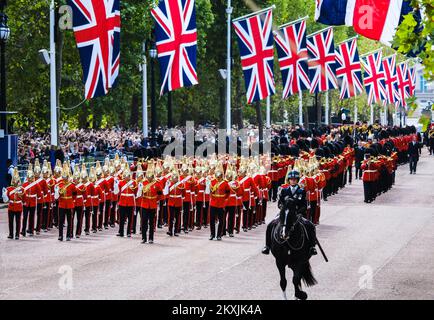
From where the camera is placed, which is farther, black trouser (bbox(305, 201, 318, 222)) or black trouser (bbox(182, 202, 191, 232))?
black trouser (bbox(305, 201, 318, 222))

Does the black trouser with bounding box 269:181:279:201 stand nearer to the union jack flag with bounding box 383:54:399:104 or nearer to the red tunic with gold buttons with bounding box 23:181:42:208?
the red tunic with gold buttons with bounding box 23:181:42:208

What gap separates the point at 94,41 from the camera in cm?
3186

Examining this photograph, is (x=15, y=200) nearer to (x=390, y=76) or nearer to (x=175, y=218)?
(x=175, y=218)

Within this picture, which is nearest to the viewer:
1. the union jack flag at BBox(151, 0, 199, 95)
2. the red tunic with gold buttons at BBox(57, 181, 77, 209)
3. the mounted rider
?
the mounted rider

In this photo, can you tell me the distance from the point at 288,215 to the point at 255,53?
25.4 metres

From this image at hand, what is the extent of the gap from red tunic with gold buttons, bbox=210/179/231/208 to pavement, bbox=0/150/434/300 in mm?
835

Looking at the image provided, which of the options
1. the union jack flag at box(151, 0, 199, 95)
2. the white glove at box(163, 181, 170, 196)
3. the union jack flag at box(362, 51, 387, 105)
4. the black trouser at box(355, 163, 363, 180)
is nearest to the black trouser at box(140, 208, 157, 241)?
the white glove at box(163, 181, 170, 196)

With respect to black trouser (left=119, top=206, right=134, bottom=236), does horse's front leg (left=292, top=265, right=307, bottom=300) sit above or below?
below

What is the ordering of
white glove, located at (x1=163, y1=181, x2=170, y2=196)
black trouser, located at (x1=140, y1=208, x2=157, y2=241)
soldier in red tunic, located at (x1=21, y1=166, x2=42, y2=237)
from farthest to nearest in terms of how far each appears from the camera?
soldier in red tunic, located at (x1=21, y1=166, x2=42, y2=237) → white glove, located at (x1=163, y1=181, x2=170, y2=196) → black trouser, located at (x1=140, y1=208, x2=157, y2=241)

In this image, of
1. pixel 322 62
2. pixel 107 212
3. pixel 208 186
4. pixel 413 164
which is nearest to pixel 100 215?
pixel 107 212

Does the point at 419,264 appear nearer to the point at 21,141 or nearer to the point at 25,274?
the point at 25,274

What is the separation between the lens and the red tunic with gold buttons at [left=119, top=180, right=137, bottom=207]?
25.0m

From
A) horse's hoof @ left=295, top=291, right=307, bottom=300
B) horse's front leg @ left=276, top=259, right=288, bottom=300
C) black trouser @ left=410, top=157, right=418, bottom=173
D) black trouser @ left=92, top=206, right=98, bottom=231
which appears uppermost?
black trouser @ left=410, top=157, right=418, bottom=173

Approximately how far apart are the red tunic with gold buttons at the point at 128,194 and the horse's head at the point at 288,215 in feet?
29.8
